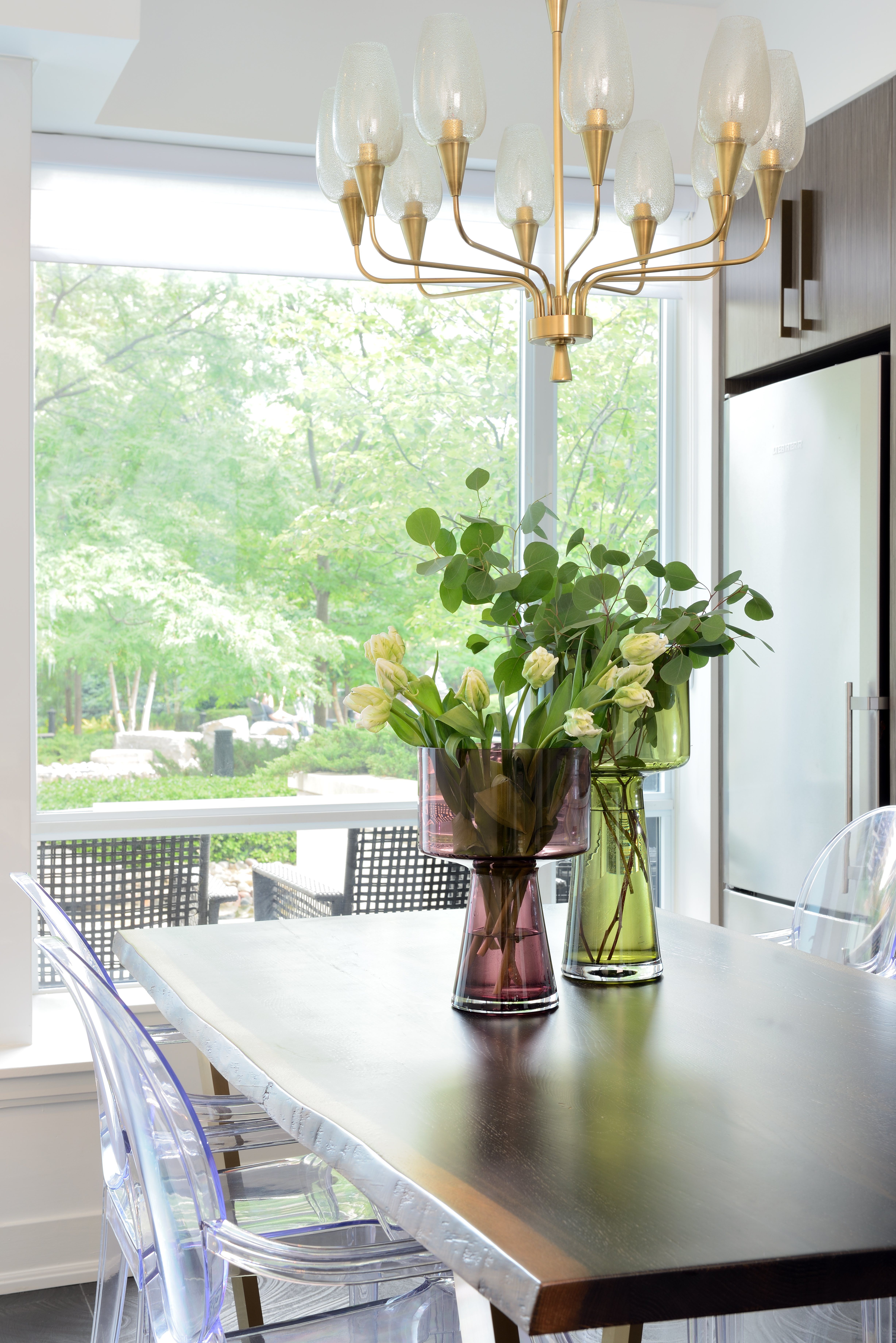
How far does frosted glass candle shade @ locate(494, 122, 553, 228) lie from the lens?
1.85m

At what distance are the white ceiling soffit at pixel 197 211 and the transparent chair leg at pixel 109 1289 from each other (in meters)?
2.26

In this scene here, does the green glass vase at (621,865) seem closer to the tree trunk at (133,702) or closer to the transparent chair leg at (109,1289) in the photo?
the transparent chair leg at (109,1289)

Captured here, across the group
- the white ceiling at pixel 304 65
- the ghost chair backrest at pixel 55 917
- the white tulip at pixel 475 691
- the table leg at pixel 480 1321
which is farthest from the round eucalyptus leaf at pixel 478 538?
the white ceiling at pixel 304 65

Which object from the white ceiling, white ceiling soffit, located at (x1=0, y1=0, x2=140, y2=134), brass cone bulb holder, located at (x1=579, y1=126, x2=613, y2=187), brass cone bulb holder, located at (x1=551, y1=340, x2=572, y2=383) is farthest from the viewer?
the white ceiling

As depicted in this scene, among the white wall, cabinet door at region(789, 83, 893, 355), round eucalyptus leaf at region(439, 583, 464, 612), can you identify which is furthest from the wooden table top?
the white wall

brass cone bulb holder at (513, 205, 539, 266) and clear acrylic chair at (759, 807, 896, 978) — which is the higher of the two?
brass cone bulb holder at (513, 205, 539, 266)

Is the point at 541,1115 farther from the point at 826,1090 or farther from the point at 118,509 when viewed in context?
the point at 118,509

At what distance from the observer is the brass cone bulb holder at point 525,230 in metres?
1.82

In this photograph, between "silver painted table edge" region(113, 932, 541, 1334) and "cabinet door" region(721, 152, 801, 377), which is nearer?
"silver painted table edge" region(113, 932, 541, 1334)

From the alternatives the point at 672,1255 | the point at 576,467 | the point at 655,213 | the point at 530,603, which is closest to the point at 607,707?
the point at 530,603

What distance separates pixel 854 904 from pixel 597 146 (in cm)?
131

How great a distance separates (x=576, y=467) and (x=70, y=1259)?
2250 mm

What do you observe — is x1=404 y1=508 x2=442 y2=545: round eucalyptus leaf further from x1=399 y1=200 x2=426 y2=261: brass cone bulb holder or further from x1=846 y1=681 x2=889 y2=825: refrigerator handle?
x1=846 y1=681 x2=889 y2=825: refrigerator handle

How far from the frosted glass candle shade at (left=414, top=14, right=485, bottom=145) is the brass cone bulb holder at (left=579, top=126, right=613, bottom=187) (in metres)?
0.13
